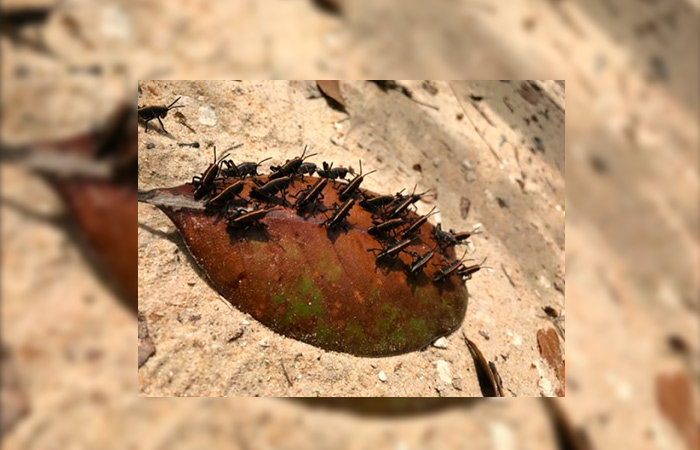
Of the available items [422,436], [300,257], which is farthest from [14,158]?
[422,436]

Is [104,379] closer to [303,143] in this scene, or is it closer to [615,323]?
[303,143]

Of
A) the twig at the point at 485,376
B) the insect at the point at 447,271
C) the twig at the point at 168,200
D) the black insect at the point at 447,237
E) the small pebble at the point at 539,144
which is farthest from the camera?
the small pebble at the point at 539,144

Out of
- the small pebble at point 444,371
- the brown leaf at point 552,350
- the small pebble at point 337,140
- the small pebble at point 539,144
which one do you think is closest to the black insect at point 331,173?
the small pebble at point 337,140

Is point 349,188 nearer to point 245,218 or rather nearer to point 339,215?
point 339,215

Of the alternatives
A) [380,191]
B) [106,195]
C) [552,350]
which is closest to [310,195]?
[380,191]

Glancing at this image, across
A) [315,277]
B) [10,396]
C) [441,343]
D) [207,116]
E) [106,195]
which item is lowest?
[10,396]

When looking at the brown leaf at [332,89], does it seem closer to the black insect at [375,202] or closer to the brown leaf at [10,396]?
the black insect at [375,202]

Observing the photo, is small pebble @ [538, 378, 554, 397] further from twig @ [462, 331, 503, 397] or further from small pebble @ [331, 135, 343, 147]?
small pebble @ [331, 135, 343, 147]
